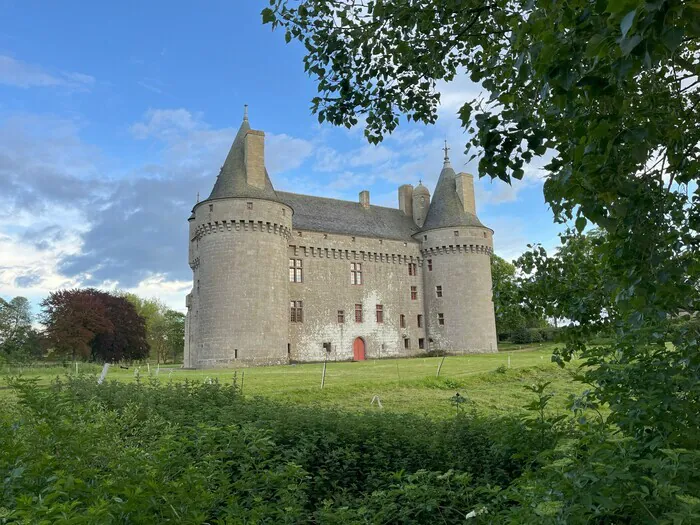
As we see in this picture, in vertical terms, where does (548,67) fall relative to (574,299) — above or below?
above

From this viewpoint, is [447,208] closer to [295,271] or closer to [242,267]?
[295,271]

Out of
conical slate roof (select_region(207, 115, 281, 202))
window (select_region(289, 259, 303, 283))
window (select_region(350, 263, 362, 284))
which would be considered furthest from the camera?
window (select_region(350, 263, 362, 284))

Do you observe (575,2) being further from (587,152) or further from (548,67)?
(587,152)

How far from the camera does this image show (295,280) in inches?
1368

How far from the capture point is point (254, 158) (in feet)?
103

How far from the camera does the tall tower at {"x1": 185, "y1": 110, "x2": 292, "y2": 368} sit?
28.9 m

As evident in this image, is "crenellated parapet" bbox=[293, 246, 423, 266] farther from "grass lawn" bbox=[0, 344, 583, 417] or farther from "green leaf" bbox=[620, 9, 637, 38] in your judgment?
"green leaf" bbox=[620, 9, 637, 38]

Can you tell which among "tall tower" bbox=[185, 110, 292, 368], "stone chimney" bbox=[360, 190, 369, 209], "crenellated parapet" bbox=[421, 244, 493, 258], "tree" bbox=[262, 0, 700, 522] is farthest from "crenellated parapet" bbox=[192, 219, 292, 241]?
"tree" bbox=[262, 0, 700, 522]

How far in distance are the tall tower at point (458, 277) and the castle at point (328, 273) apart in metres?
0.08

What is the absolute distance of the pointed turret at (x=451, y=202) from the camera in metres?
39.2

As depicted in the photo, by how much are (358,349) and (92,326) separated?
2337 cm

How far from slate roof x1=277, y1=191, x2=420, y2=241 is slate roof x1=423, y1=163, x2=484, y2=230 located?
2125mm

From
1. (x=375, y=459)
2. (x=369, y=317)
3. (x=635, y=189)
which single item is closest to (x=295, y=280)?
(x=369, y=317)

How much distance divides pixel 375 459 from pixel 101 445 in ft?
13.2
